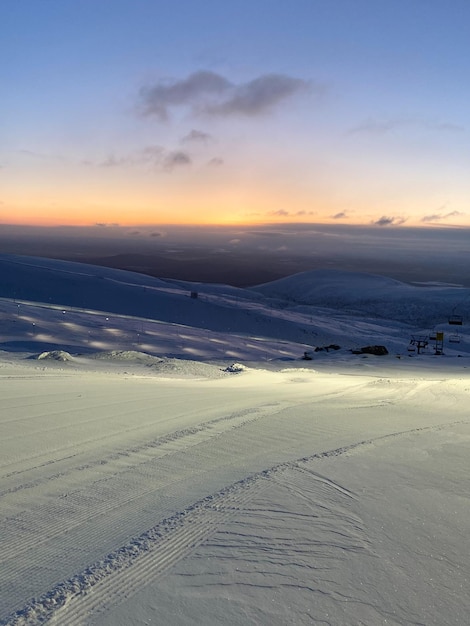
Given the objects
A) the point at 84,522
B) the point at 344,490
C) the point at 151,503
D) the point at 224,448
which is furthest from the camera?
the point at 224,448

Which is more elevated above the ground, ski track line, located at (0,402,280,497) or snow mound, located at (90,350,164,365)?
ski track line, located at (0,402,280,497)

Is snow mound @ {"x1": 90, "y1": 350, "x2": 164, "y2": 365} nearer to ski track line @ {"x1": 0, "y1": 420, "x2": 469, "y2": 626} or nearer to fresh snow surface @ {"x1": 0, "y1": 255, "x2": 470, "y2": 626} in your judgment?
fresh snow surface @ {"x1": 0, "y1": 255, "x2": 470, "y2": 626}

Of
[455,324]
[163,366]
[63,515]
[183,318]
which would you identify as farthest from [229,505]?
[455,324]

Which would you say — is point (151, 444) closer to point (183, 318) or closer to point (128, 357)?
point (128, 357)

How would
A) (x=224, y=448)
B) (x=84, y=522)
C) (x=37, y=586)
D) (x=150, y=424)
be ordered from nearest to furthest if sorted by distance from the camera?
1. (x=37, y=586)
2. (x=84, y=522)
3. (x=224, y=448)
4. (x=150, y=424)

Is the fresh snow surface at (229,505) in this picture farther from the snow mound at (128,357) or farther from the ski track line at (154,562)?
the snow mound at (128,357)

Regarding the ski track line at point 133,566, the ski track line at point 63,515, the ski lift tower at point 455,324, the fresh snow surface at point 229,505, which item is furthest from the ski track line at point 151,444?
the ski lift tower at point 455,324

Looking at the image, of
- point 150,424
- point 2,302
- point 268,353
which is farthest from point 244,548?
point 2,302

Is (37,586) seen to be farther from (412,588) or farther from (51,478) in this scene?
(412,588)

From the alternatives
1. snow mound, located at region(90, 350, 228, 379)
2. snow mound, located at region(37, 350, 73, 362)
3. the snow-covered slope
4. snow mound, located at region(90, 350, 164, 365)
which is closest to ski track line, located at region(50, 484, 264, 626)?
snow mound, located at region(90, 350, 228, 379)
